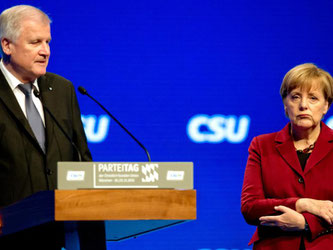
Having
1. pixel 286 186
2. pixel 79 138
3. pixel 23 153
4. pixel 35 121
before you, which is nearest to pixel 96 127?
pixel 79 138

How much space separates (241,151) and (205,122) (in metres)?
0.34

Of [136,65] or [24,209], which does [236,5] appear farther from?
[24,209]

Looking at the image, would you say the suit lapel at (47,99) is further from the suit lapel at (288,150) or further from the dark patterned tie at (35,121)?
the suit lapel at (288,150)

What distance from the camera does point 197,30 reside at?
→ 421 centimetres

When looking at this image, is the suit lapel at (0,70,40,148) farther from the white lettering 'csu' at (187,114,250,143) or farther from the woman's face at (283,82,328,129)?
the white lettering 'csu' at (187,114,250,143)

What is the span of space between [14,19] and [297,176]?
4.64 ft

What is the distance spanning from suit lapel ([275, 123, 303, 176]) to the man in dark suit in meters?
0.86

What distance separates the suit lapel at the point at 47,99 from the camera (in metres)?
2.55

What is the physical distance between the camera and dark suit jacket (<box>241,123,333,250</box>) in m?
2.56

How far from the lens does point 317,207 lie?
2531 millimetres

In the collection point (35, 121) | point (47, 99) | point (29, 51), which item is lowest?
point (35, 121)

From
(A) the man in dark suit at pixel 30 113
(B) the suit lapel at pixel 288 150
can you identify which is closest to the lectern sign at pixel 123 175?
(A) the man in dark suit at pixel 30 113

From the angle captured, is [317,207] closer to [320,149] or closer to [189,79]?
[320,149]

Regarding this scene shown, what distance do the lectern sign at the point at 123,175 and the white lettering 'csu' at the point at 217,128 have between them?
7.19ft
